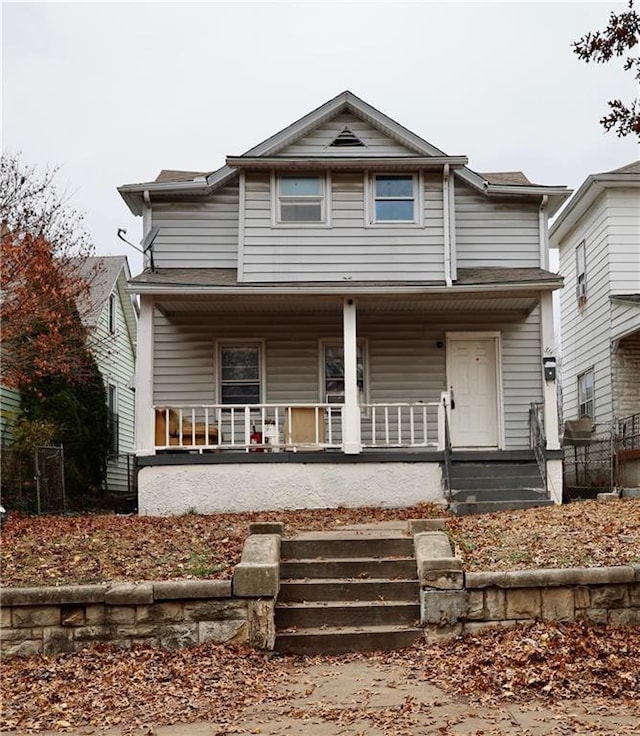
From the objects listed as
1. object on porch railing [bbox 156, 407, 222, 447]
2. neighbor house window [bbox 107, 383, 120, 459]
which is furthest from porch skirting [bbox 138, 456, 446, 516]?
neighbor house window [bbox 107, 383, 120, 459]

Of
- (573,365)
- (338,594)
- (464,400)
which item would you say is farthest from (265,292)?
(573,365)

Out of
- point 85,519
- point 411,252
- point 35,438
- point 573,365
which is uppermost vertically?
point 411,252

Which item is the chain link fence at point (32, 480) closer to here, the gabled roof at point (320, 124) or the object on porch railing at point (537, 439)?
the gabled roof at point (320, 124)

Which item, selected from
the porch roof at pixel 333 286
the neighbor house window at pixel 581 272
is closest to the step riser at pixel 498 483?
the porch roof at pixel 333 286

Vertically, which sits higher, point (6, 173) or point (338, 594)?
point (6, 173)

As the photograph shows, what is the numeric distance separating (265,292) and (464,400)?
4.35m

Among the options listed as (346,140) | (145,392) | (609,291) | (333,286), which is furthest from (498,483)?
(609,291)

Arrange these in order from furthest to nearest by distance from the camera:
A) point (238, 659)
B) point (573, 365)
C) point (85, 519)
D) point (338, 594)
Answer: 1. point (573, 365)
2. point (85, 519)
3. point (338, 594)
4. point (238, 659)

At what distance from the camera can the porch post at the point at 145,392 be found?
1378 centimetres

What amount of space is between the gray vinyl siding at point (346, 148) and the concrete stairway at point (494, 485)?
18.7 ft

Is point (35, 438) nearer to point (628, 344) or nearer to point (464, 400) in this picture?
point (464, 400)

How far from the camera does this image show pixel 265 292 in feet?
46.0

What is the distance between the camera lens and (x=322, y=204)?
15469 mm

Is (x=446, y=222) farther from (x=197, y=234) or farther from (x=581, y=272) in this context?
(x=581, y=272)
